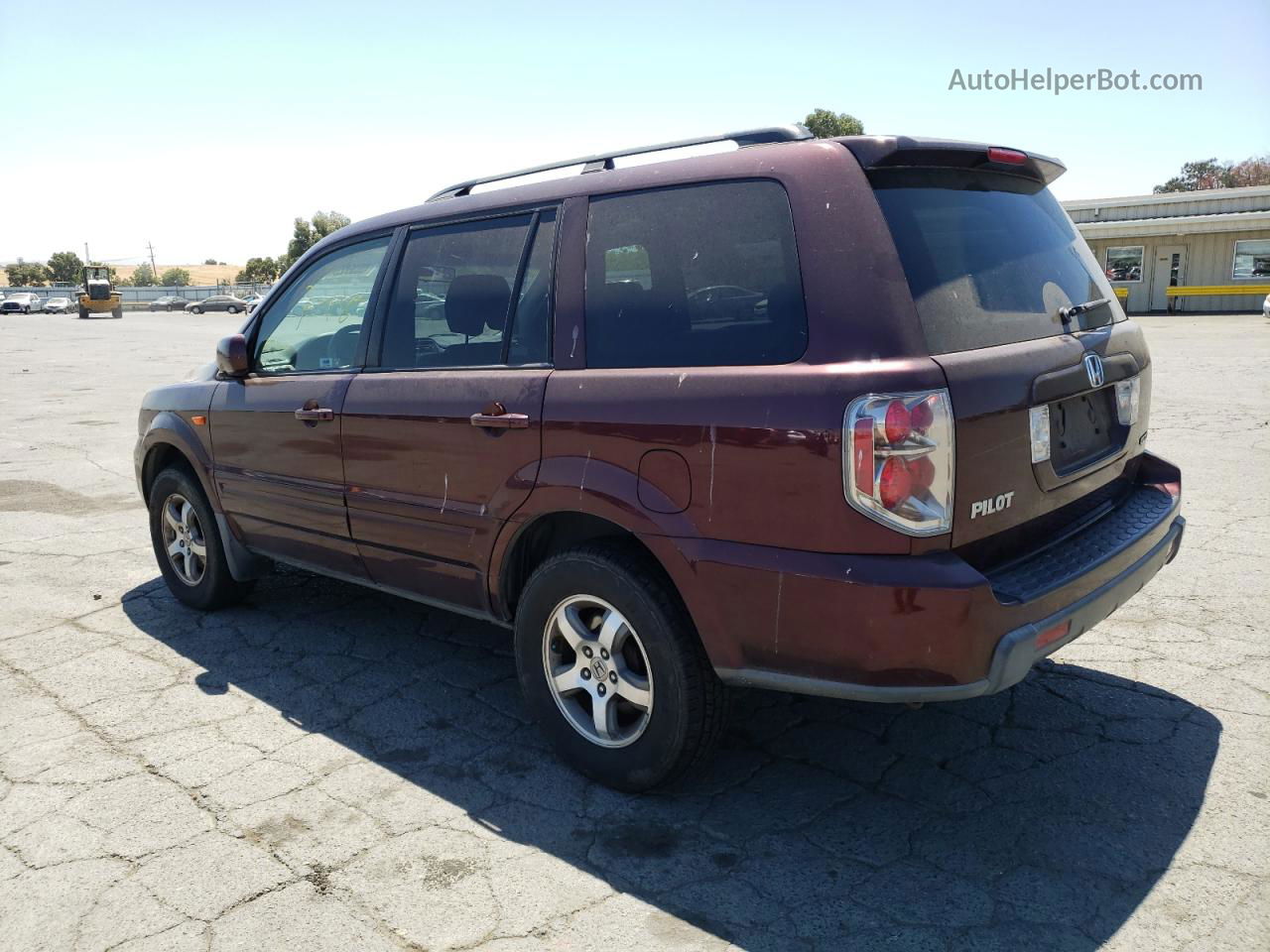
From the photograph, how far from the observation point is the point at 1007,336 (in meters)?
2.85

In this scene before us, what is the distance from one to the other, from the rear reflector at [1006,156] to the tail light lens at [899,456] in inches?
39.8

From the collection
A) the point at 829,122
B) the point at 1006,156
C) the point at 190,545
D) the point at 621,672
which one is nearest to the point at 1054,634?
the point at 621,672

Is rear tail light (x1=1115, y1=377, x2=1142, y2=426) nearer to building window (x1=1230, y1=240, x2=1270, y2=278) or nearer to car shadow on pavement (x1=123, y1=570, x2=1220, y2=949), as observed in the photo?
car shadow on pavement (x1=123, y1=570, x2=1220, y2=949)

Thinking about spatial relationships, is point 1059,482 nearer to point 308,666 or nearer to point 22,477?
point 308,666

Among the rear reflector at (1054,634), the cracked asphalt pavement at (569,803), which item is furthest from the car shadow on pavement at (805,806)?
the rear reflector at (1054,634)

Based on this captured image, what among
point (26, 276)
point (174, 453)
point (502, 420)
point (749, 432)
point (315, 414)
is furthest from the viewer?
point (26, 276)

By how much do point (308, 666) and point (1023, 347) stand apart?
3257mm

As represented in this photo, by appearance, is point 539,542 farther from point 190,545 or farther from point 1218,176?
point 1218,176

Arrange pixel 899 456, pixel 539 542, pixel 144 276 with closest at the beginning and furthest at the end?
pixel 899 456 < pixel 539 542 < pixel 144 276

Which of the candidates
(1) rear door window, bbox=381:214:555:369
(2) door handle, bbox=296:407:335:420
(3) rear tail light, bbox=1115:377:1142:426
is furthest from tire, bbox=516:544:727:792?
(3) rear tail light, bbox=1115:377:1142:426

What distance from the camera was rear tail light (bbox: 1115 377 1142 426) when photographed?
10.8 feet

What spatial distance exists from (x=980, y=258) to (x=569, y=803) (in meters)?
2.13

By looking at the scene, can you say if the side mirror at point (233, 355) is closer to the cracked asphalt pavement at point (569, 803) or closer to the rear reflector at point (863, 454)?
the cracked asphalt pavement at point (569, 803)

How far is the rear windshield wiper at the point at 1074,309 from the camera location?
3121mm
